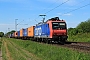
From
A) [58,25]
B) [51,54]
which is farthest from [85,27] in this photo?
[51,54]

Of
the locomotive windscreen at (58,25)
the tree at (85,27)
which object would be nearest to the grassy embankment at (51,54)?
the locomotive windscreen at (58,25)

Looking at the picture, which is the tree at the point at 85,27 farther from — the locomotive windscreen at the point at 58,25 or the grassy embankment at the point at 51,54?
the grassy embankment at the point at 51,54

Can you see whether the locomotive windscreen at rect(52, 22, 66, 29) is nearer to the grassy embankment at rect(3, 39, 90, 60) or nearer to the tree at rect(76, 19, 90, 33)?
the grassy embankment at rect(3, 39, 90, 60)

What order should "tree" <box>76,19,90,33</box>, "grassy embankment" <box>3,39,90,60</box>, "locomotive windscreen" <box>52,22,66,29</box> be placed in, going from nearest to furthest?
"grassy embankment" <box>3,39,90,60</box>
"locomotive windscreen" <box>52,22,66,29</box>
"tree" <box>76,19,90,33</box>

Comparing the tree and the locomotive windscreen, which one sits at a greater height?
the tree

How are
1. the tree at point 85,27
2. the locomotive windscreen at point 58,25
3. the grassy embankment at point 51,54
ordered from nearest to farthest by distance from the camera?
the grassy embankment at point 51,54
the locomotive windscreen at point 58,25
the tree at point 85,27

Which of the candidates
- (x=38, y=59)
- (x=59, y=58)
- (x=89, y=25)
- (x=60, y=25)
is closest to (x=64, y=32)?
(x=60, y=25)

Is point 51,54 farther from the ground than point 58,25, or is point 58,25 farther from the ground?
point 58,25

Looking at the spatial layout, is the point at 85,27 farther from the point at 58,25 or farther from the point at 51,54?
the point at 51,54

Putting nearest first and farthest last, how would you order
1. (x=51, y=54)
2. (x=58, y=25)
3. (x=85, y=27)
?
(x=51, y=54)
(x=58, y=25)
(x=85, y=27)

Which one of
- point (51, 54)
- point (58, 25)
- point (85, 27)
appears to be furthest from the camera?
point (85, 27)

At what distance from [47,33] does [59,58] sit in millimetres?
19570

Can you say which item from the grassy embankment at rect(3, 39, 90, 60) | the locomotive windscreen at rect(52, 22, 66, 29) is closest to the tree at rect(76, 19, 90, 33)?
the locomotive windscreen at rect(52, 22, 66, 29)

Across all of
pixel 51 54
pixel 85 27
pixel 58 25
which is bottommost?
pixel 51 54
